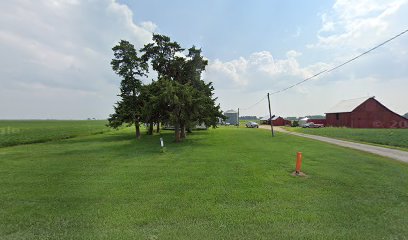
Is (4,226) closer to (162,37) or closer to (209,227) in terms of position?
(209,227)

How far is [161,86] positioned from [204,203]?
64.5ft

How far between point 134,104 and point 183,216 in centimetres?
3024

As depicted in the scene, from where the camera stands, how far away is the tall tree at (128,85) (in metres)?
33.2

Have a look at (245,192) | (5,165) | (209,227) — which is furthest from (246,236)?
(5,165)

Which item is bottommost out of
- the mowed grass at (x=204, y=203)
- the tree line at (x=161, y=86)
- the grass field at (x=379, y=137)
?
the mowed grass at (x=204, y=203)

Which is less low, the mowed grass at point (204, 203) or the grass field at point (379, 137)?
the grass field at point (379, 137)

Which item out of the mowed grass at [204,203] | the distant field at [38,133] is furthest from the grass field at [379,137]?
the distant field at [38,133]

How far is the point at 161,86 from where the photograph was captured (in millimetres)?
24938

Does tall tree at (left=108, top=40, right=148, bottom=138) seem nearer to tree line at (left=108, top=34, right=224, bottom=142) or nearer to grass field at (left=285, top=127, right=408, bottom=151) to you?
tree line at (left=108, top=34, right=224, bottom=142)

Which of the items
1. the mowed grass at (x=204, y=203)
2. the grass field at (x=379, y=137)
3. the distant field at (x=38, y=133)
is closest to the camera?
the mowed grass at (x=204, y=203)

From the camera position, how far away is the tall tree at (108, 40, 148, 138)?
33188mm

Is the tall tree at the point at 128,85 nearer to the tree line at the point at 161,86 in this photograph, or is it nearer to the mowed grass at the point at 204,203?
the tree line at the point at 161,86

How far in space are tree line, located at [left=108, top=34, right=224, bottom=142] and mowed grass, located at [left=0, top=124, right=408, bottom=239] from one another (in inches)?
583

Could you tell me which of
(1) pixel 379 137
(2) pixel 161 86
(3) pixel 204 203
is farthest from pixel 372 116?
(3) pixel 204 203
